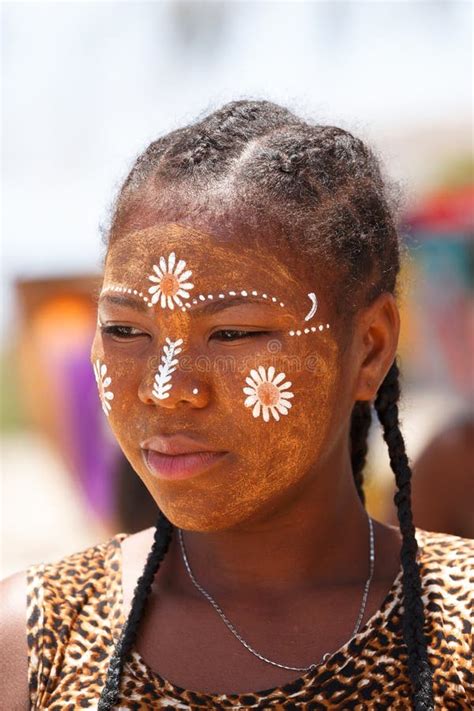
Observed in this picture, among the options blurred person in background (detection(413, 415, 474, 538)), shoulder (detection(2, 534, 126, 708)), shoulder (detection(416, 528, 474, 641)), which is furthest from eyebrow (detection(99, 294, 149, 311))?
blurred person in background (detection(413, 415, 474, 538))

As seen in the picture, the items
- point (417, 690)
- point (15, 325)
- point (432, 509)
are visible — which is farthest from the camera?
point (15, 325)

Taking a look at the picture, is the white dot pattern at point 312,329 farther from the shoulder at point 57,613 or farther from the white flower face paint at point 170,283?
the shoulder at point 57,613

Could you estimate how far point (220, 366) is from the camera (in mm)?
2143

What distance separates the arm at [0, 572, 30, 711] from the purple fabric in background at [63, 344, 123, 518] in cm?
468

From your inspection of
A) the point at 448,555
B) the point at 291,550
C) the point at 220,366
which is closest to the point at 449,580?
the point at 448,555

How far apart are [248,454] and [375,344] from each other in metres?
0.42

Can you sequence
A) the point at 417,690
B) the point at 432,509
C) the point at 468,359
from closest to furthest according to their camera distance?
1. the point at 417,690
2. the point at 432,509
3. the point at 468,359

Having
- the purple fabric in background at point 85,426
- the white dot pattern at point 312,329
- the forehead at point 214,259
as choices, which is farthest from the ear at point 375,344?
the purple fabric in background at point 85,426

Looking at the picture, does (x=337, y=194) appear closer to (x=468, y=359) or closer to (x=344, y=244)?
(x=344, y=244)

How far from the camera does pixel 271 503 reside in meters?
2.24

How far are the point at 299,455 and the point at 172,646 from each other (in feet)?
1.57

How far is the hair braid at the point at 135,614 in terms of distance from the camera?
217 cm

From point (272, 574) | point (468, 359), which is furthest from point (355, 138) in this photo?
point (468, 359)

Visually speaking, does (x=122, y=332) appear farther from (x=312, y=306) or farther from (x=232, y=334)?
(x=312, y=306)
